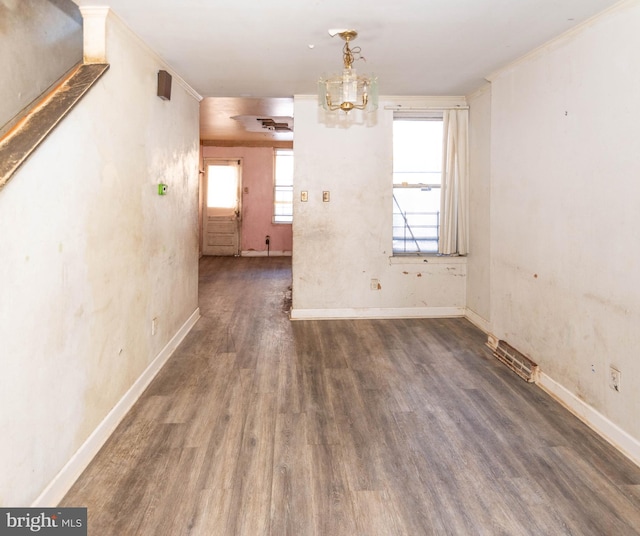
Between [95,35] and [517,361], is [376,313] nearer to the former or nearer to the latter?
[517,361]

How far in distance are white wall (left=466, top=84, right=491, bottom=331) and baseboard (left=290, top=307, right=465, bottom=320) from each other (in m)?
0.27

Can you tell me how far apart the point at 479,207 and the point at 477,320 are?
1.22 m

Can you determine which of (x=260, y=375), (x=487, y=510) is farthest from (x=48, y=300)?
(x=487, y=510)

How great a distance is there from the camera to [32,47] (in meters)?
2.72

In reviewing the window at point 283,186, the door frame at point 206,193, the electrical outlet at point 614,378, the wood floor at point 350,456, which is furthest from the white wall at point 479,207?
the door frame at point 206,193

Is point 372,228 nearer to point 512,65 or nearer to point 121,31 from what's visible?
point 512,65

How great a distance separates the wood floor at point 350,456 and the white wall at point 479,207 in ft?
3.41

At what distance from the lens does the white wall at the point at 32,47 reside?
247 cm

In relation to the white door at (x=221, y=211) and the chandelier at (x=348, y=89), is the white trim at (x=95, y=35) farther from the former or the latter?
the white door at (x=221, y=211)

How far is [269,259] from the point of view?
9664mm

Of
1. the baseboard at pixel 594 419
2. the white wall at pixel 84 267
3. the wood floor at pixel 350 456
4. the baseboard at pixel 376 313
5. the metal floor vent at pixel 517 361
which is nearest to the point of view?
the white wall at pixel 84 267

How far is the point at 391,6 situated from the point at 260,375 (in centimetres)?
261

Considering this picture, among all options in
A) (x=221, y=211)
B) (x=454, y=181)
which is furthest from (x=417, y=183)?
(x=221, y=211)

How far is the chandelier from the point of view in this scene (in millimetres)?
2699
